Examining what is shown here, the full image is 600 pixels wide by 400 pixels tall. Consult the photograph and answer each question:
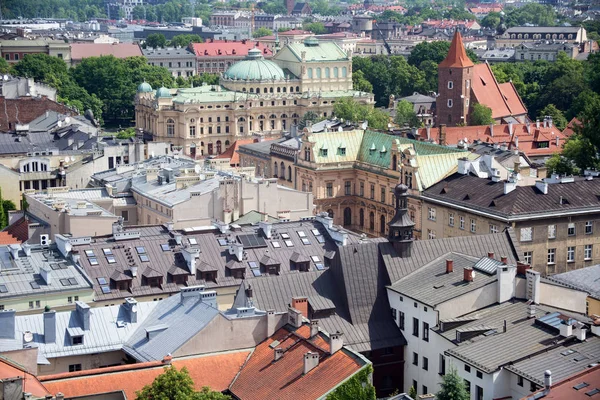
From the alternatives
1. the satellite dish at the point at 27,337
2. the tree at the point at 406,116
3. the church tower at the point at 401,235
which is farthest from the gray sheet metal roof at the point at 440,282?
the tree at the point at 406,116

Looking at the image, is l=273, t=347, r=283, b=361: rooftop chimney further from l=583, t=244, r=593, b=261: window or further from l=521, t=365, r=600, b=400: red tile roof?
l=583, t=244, r=593, b=261: window

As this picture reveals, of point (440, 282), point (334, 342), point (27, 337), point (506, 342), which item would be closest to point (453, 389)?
point (506, 342)

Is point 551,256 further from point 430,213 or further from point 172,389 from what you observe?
point 172,389

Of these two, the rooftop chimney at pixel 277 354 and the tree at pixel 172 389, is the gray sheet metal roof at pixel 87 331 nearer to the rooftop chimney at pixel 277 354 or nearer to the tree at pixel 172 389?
the rooftop chimney at pixel 277 354

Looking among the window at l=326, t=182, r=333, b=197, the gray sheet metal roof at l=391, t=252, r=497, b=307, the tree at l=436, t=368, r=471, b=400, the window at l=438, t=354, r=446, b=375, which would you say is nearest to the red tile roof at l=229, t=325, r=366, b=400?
the tree at l=436, t=368, r=471, b=400

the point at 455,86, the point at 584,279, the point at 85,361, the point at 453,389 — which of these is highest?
the point at 455,86

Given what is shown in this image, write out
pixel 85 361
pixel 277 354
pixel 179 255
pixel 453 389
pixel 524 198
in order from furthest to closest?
pixel 524 198, pixel 179 255, pixel 85 361, pixel 277 354, pixel 453 389
